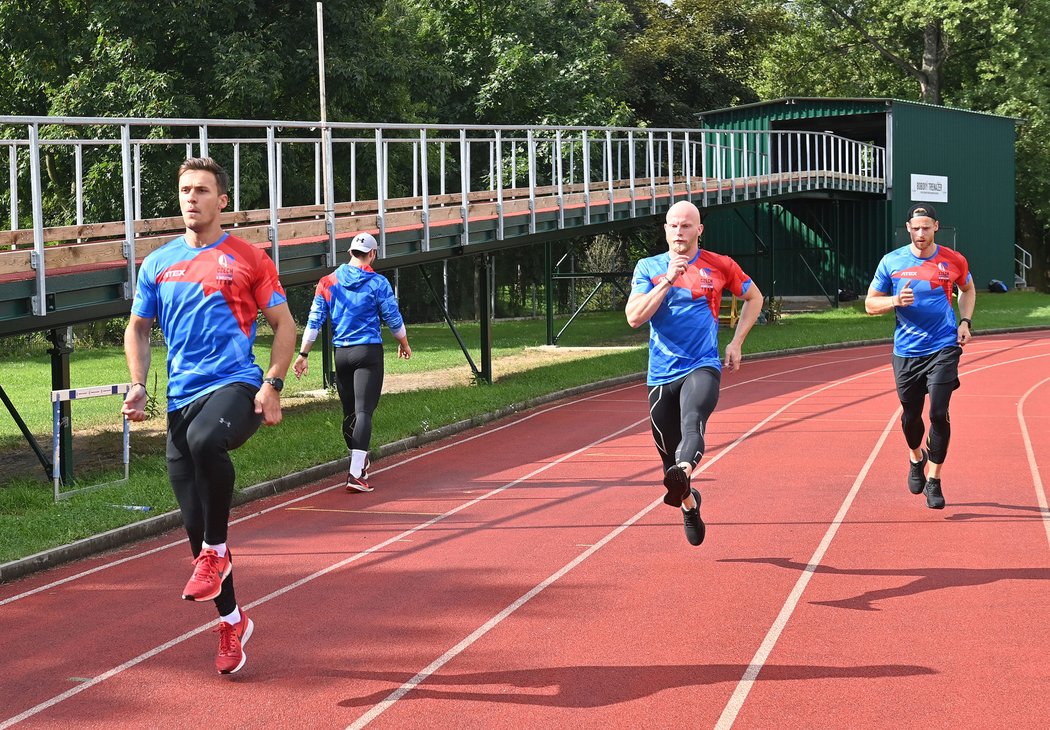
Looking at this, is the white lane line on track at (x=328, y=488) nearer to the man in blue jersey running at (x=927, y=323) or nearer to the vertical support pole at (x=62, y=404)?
the vertical support pole at (x=62, y=404)

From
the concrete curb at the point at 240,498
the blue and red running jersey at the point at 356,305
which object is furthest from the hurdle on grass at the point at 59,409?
the blue and red running jersey at the point at 356,305

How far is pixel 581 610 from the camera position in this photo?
22.6ft

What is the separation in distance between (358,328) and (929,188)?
3368 centimetres

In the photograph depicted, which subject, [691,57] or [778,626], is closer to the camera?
[778,626]

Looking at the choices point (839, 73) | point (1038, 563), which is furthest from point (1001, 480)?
point (839, 73)

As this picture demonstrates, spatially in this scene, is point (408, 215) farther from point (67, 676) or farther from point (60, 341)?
point (67, 676)

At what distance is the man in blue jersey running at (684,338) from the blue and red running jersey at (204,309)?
7.73 feet

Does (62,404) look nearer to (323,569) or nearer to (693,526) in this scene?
(323,569)

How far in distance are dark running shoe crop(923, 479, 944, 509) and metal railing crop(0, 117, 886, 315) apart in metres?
6.94

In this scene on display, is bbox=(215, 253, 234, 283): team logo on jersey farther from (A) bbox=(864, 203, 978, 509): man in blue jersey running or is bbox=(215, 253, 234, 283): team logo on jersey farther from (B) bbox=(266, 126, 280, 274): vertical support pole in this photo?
(B) bbox=(266, 126, 280, 274): vertical support pole

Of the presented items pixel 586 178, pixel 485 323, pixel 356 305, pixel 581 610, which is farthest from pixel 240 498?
pixel 586 178

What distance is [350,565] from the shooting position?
26.7ft

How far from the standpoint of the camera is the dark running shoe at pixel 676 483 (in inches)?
280

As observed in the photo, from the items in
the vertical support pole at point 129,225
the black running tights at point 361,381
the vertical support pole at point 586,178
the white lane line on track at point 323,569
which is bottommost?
the white lane line on track at point 323,569
